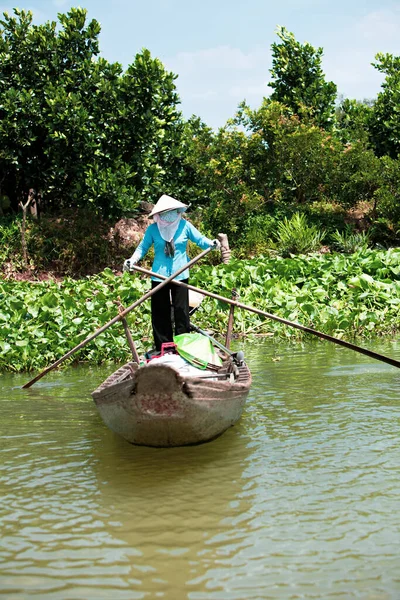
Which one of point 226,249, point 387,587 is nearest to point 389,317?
point 226,249

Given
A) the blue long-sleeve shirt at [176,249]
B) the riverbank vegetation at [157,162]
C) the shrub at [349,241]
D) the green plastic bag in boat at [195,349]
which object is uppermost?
the riverbank vegetation at [157,162]

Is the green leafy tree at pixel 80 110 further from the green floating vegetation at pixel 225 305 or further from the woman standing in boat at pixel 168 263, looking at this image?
the woman standing in boat at pixel 168 263

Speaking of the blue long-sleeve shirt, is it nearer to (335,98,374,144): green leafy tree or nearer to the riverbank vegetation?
the riverbank vegetation

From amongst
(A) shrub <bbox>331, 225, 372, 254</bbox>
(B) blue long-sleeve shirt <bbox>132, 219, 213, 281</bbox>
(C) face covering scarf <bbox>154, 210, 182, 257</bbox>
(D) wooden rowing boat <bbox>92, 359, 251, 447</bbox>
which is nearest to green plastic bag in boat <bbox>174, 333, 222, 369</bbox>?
(D) wooden rowing boat <bbox>92, 359, 251, 447</bbox>

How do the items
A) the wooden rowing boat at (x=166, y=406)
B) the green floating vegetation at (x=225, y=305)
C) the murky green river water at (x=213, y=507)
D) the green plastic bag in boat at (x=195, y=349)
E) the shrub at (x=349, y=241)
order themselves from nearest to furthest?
the murky green river water at (x=213, y=507) → the wooden rowing boat at (x=166, y=406) → the green plastic bag in boat at (x=195, y=349) → the green floating vegetation at (x=225, y=305) → the shrub at (x=349, y=241)

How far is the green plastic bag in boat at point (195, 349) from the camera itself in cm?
511

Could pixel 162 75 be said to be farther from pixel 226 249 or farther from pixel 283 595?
pixel 283 595

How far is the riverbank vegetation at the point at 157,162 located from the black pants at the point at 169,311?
6038mm

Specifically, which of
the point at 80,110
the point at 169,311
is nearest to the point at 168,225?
the point at 169,311

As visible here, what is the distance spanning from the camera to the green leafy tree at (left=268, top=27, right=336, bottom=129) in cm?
2060

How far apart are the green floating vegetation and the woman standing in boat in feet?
8.33

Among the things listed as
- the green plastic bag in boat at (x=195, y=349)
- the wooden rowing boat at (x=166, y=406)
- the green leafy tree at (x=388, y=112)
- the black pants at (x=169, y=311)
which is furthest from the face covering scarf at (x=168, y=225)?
the green leafy tree at (x=388, y=112)

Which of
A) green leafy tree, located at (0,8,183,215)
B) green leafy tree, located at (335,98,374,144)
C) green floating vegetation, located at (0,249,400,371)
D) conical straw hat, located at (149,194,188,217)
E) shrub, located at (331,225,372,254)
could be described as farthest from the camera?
green leafy tree, located at (335,98,374,144)

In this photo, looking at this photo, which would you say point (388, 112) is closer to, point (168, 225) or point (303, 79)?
point (303, 79)
